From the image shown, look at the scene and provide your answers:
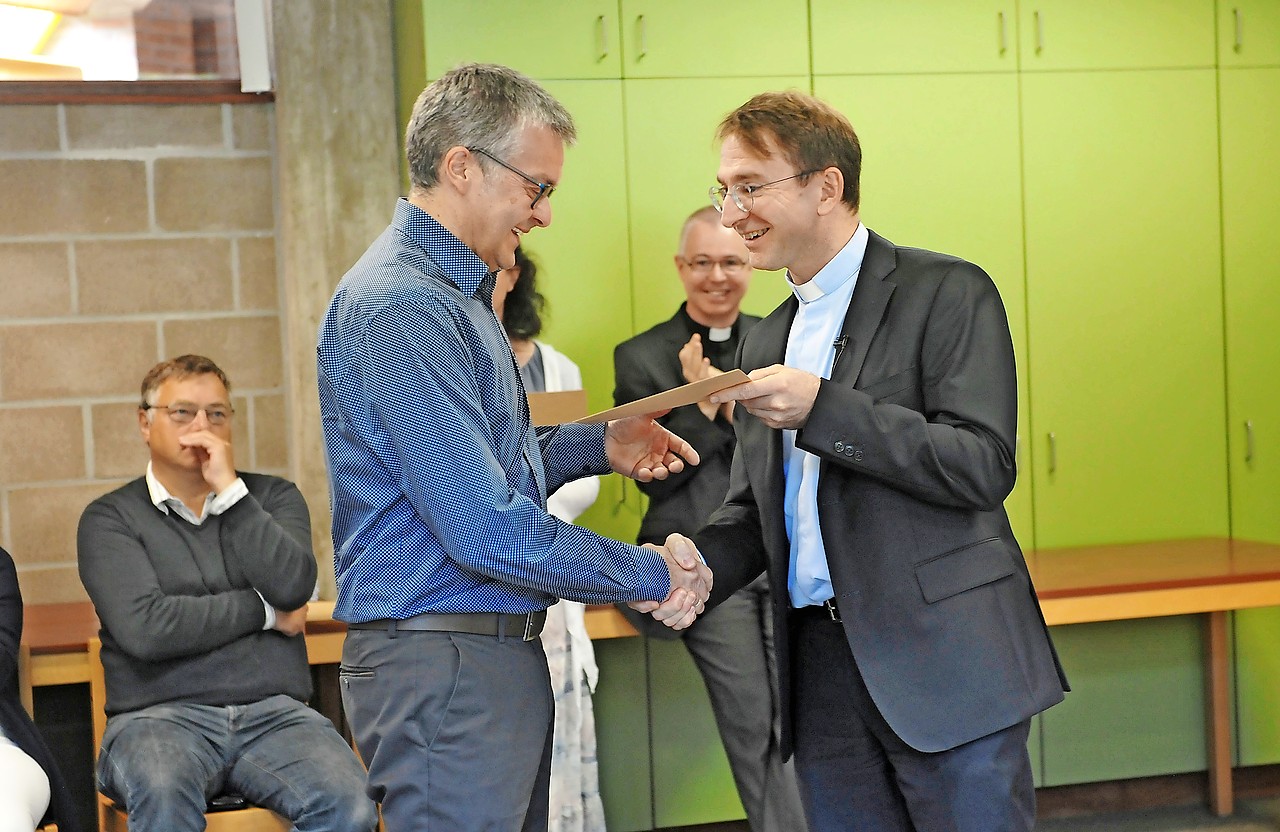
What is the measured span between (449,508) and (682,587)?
483 millimetres

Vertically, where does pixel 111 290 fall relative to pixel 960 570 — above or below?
above

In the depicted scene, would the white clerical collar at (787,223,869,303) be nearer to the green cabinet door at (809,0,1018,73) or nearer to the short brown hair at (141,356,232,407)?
the short brown hair at (141,356,232,407)

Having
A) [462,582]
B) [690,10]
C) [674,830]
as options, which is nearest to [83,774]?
[674,830]

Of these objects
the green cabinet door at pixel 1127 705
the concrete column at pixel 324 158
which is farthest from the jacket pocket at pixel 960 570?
the concrete column at pixel 324 158

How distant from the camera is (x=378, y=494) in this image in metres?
1.79

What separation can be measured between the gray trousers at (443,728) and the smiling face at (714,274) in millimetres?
1798

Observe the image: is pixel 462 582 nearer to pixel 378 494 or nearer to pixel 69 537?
pixel 378 494

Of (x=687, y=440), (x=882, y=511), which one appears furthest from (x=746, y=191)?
(x=687, y=440)

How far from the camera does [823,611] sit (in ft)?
6.71

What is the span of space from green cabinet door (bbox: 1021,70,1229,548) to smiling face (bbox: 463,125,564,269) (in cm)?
252

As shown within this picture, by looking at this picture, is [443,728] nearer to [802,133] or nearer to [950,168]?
[802,133]

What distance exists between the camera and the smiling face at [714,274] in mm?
3471

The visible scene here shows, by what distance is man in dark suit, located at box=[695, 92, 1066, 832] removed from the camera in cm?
186

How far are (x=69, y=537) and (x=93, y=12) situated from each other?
1622mm
